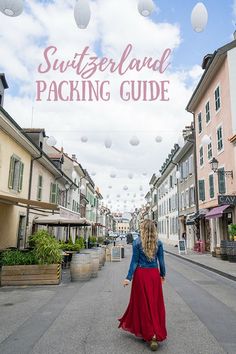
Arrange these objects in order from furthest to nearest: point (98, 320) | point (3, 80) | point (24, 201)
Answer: point (3, 80)
point (24, 201)
point (98, 320)

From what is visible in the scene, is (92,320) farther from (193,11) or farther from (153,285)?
(193,11)

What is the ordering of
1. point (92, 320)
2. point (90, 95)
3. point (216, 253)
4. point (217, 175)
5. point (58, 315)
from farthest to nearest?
point (217, 175), point (216, 253), point (90, 95), point (58, 315), point (92, 320)

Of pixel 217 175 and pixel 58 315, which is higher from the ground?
pixel 217 175

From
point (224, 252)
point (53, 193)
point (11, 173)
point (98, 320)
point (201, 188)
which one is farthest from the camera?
point (201, 188)

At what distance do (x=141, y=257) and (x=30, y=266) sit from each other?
19.0 ft

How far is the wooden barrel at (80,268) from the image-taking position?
1002 centimetres

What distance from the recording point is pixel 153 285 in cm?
436

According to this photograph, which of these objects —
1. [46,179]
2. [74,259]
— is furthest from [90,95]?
[46,179]

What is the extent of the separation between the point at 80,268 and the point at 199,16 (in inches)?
309

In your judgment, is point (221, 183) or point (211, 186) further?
point (211, 186)

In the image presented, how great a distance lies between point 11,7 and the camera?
575 centimetres

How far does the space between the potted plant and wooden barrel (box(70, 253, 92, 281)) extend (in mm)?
637

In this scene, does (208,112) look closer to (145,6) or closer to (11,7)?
(145,6)

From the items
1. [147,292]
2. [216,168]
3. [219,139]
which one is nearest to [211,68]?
[219,139]
